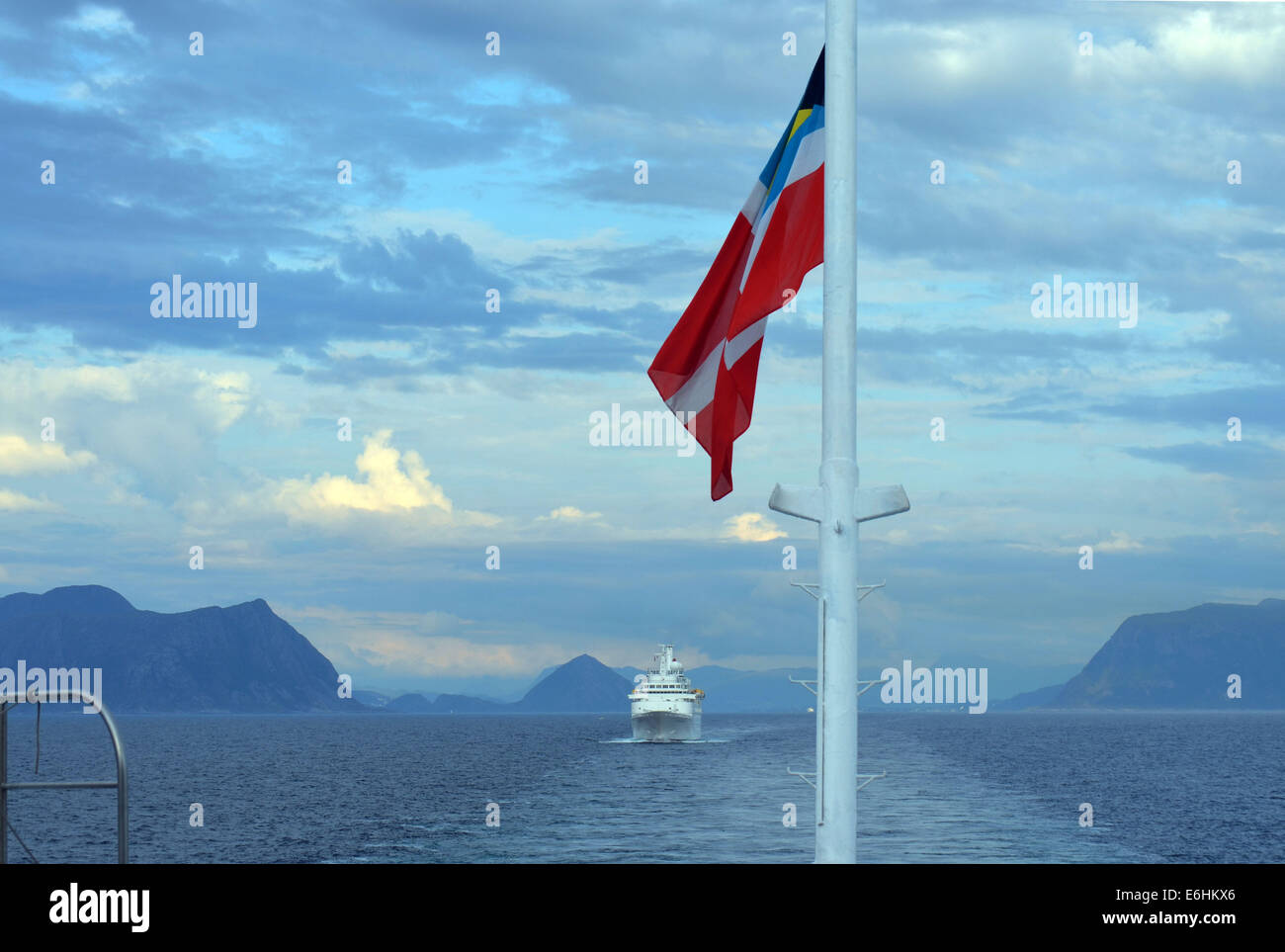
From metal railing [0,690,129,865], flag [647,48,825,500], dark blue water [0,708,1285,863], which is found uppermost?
flag [647,48,825,500]

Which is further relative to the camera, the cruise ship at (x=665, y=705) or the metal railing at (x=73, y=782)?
the cruise ship at (x=665, y=705)

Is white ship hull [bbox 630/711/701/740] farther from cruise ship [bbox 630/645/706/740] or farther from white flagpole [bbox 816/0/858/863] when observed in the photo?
white flagpole [bbox 816/0/858/863]

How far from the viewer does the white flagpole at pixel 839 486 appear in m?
10.7

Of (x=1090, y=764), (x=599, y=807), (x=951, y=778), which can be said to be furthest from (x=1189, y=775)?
(x=599, y=807)

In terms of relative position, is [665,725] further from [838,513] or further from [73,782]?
[73,782]

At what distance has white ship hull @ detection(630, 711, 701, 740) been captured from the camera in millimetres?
161500

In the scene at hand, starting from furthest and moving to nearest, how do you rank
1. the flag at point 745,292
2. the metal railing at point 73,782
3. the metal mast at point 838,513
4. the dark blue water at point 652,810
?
the dark blue water at point 652,810 < the flag at point 745,292 < the metal mast at point 838,513 < the metal railing at point 73,782

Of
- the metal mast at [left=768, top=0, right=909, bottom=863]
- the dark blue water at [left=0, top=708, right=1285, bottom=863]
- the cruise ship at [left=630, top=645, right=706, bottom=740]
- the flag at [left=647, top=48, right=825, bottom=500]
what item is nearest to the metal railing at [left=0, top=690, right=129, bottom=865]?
the metal mast at [left=768, top=0, right=909, bottom=863]

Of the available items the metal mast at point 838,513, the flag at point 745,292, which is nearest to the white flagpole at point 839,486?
the metal mast at point 838,513

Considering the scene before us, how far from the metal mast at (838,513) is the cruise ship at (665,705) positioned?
496ft

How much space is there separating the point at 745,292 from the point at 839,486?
264 cm

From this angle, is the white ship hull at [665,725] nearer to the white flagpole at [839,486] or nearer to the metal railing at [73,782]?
the white flagpole at [839,486]
